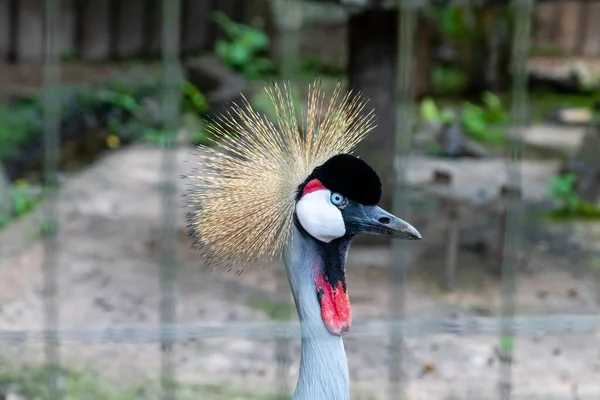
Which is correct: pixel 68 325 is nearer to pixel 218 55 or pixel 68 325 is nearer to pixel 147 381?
pixel 147 381

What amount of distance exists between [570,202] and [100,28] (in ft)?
14.8

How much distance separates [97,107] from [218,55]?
75.3 inches

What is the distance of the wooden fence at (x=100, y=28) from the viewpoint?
7422 millimetres

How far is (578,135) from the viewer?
6.56 metres

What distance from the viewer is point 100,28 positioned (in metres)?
7.86

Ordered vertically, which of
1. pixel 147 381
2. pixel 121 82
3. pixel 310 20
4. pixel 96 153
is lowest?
pixel 147 381

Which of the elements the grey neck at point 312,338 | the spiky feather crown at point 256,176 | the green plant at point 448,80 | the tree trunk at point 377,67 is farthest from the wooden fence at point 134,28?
the grey neck at point 312,338

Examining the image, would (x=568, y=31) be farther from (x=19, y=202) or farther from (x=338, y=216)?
(x=338, y=216)

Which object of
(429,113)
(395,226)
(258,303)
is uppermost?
(429,113)

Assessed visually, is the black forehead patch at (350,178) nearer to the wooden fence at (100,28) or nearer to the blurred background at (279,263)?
the blurred background at (279,263)

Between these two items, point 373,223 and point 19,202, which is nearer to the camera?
point 373,223

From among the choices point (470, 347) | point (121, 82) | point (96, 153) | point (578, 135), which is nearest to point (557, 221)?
point (470, 347)

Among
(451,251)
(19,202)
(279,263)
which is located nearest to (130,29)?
(19,202)

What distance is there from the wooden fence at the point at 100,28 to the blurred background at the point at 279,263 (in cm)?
2
